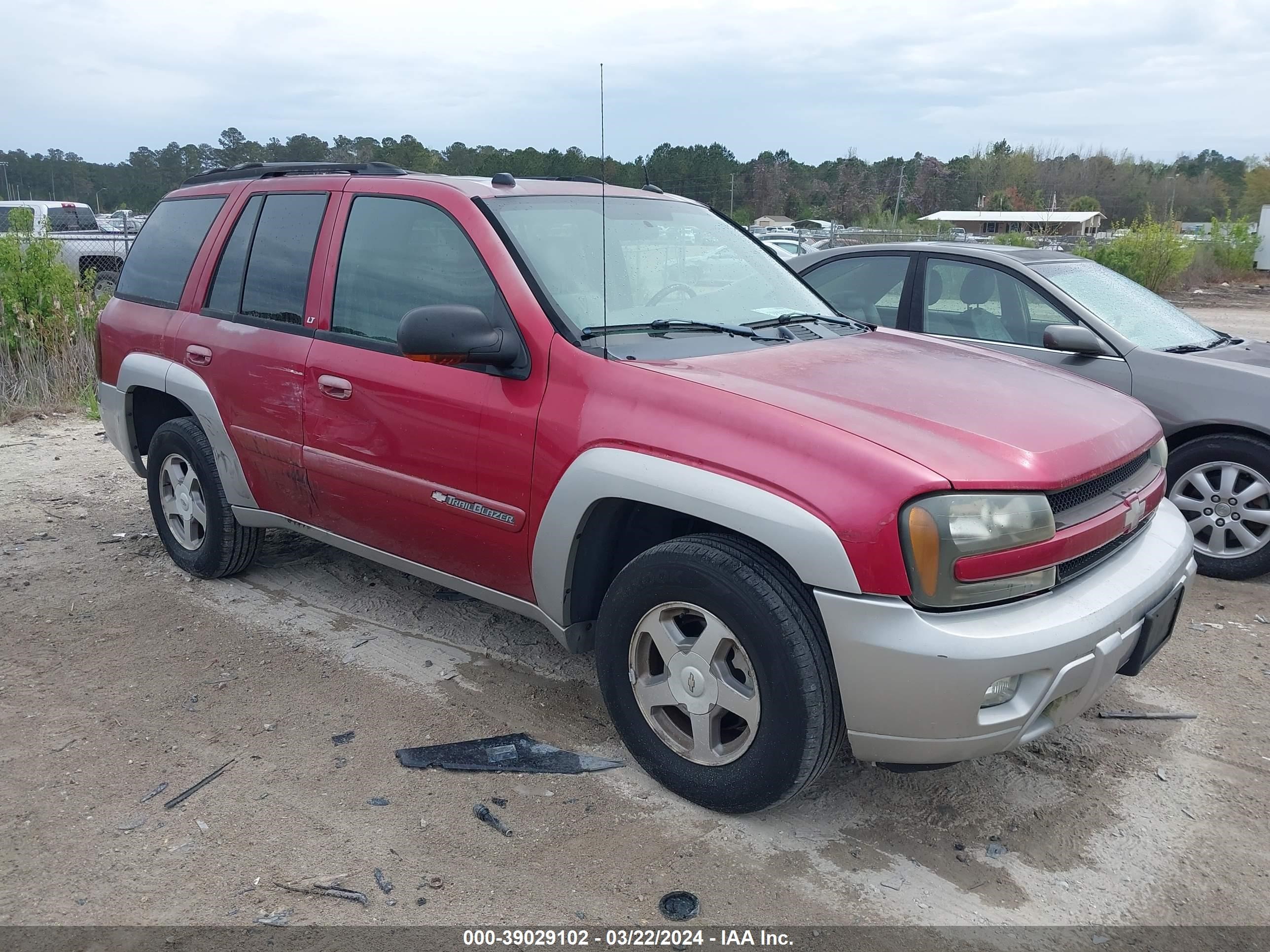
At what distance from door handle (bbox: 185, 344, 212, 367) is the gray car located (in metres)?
2.74

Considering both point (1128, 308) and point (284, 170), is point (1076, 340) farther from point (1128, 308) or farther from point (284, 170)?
point (284, 170)

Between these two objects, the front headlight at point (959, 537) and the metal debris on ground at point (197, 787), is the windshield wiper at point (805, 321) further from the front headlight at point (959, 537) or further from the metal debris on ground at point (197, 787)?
the metal debris on ground at point (197, 787)

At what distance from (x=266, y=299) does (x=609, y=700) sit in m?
2.29

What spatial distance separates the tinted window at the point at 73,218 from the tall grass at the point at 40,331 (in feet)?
36.0

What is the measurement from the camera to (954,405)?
9.45 ft

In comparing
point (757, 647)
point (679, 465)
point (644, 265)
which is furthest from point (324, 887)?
point (644, 265)

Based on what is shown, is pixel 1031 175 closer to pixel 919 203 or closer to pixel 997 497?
pixel 919 203

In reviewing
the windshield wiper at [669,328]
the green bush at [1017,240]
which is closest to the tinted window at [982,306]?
the windshield wiper at [669,328]

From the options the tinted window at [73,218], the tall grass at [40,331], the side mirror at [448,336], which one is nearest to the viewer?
the side mirror at [448,336]

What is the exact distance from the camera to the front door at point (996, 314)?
5203mm

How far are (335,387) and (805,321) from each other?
182 cm

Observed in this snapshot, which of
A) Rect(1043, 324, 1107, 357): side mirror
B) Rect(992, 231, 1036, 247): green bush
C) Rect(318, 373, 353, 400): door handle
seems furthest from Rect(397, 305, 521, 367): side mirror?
Rect(992, 231, 1036, 247): green bush

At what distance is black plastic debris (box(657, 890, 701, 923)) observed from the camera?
253cm

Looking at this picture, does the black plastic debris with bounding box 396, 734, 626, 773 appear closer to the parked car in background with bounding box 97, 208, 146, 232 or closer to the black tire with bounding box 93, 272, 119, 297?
the black tire with bounding box 93, 272, 119, 297
